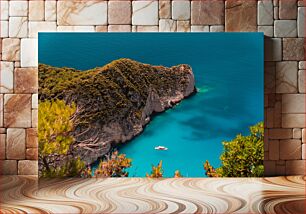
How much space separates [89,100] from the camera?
4586 millimetres

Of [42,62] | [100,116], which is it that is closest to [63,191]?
[100,116]

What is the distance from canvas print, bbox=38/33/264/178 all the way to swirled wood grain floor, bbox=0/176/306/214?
0.61 ft

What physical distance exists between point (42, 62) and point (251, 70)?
6.79 feet

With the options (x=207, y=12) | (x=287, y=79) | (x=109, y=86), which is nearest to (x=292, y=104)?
(x=287, y=79)

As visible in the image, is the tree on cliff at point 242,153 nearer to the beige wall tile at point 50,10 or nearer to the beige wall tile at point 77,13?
the beige wall tile at point 77,13

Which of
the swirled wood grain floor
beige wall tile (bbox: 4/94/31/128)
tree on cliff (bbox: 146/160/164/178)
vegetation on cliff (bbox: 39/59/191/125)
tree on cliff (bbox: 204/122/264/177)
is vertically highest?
vegetation on cliff (bbox: 39/59/191/125)

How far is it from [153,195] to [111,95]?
Answer: 1.28 meters

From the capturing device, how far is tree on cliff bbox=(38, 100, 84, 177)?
453cm

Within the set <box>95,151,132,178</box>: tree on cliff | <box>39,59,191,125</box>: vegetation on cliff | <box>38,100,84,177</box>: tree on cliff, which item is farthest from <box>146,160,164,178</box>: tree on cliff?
<box>38,100,84,177</box>: tree on cliff

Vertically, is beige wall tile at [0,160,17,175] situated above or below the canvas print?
below

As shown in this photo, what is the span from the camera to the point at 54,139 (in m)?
4.53

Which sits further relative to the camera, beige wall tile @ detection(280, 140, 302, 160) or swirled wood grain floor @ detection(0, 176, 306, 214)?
beige wall tile @ detection(280, 140, 302, 160)

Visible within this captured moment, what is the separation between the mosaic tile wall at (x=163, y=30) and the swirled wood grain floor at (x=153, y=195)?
1.17ft

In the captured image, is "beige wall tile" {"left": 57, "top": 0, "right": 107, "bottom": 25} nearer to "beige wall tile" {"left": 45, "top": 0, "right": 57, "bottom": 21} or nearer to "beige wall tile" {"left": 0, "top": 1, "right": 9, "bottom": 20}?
"beige wall tile" {"left": 45, "top": 0, "right": 57, "bottom": 21}
